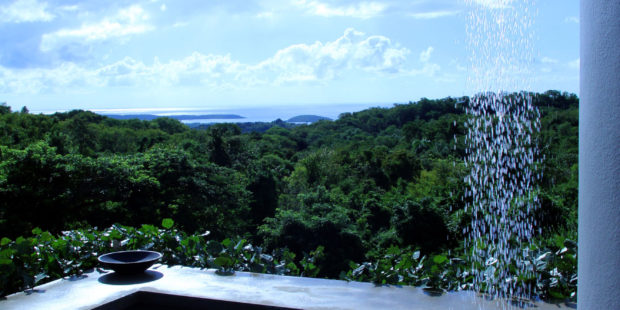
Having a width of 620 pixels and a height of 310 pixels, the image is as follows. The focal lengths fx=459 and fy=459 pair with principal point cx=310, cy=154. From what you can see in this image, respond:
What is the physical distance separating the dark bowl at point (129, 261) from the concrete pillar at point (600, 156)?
2.47 meters

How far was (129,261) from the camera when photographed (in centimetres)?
301

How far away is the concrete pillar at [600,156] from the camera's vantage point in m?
1.12

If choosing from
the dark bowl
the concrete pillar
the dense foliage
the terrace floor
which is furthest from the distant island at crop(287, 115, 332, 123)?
the concrete pillar

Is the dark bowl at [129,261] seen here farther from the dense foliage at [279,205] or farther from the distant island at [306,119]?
the distant island at [306,119]

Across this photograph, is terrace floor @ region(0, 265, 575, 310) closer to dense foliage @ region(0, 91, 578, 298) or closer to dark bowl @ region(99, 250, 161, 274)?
dark bowl @ region(99, 250, 161, 274)

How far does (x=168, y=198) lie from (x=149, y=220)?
98cm

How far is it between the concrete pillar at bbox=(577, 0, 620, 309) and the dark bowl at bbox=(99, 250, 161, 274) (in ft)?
8.12

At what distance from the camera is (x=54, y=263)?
3.08 metres

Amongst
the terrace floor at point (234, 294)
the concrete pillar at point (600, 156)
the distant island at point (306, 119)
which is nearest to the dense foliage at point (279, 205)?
the terrace floor at point (234, 294)

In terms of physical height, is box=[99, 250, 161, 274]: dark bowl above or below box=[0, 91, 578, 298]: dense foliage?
above

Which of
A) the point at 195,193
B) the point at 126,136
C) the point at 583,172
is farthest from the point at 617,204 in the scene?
the point at 126,136

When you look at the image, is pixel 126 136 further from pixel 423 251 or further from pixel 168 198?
pixel 423 251

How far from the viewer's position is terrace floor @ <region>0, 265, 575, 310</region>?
2.35 meters

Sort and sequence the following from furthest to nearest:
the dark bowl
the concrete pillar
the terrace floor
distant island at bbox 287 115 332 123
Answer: distant island at bbox 287 115 332 123
the dark bowl
the terrace floor
the concrete pillar
